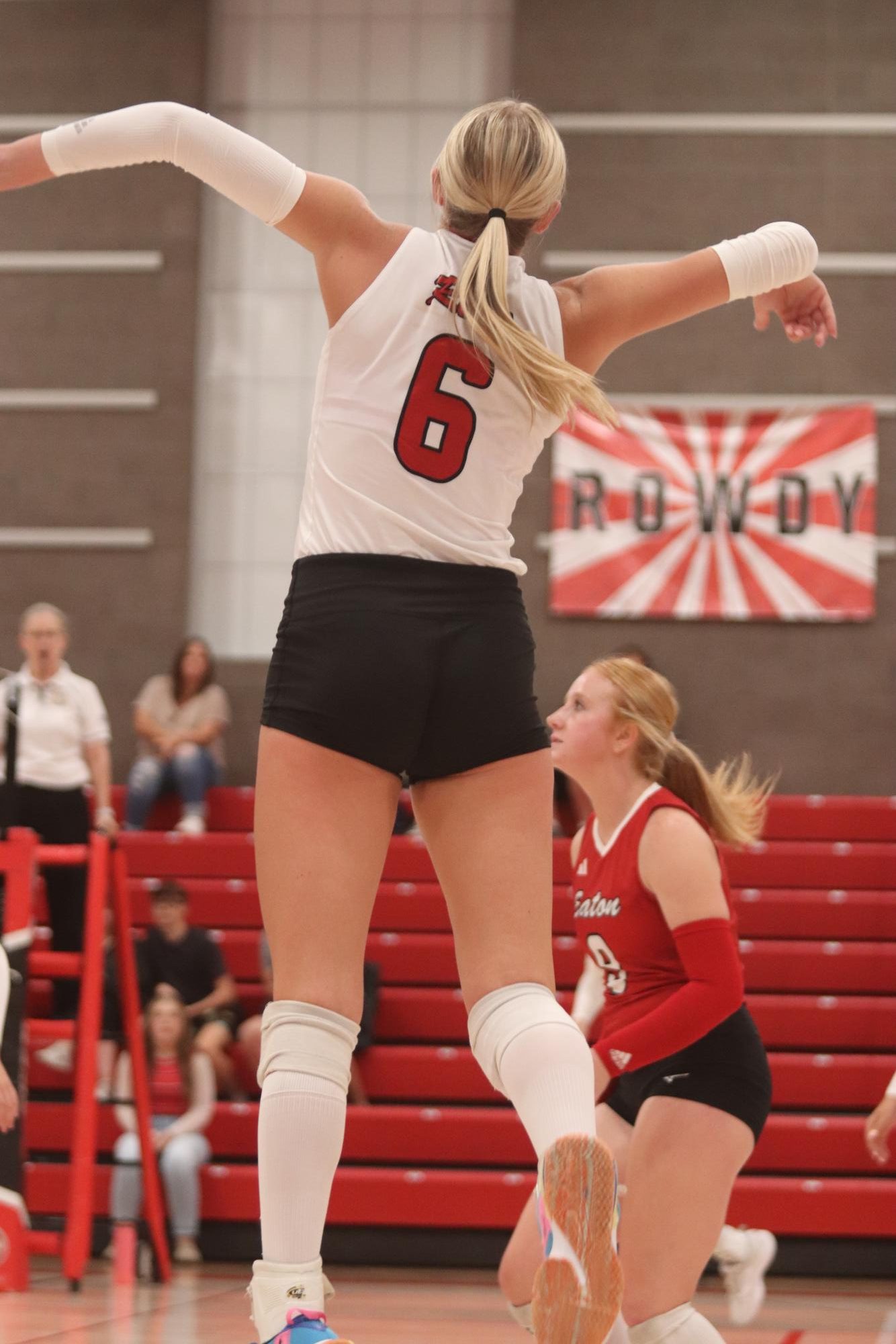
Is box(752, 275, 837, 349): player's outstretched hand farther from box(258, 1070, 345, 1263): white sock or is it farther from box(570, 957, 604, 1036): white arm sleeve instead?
box(570, 957, 604, 1036): white arm sleeve

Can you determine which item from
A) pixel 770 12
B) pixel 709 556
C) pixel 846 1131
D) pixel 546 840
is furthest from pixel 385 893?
pixel 770 12

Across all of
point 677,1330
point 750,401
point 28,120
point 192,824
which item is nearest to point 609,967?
point 677,1330

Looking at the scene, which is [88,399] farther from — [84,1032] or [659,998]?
[659,998]

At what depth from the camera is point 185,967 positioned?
6406 mm

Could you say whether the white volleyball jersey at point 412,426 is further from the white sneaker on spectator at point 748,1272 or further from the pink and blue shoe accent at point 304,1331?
the white sneaker on spectator at point 748,1272

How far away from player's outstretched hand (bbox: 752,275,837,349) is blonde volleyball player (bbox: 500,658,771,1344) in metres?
1.05

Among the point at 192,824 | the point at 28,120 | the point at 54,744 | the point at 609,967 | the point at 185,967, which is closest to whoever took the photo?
the point at 609,967

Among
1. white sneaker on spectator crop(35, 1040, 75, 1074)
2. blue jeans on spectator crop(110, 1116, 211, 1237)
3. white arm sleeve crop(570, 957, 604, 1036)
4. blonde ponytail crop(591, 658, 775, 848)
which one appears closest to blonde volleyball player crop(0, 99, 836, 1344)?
blonde ponytail crop(591, 658, 775, 848)

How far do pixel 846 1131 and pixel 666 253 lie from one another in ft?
19.9

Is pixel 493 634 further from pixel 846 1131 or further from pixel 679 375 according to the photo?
pixel 679 375

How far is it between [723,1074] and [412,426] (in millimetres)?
1576

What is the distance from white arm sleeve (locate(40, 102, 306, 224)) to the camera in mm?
1903

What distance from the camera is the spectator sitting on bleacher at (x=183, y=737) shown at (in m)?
8.71

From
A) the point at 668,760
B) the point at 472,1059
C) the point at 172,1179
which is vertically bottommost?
the point at 172,1179
